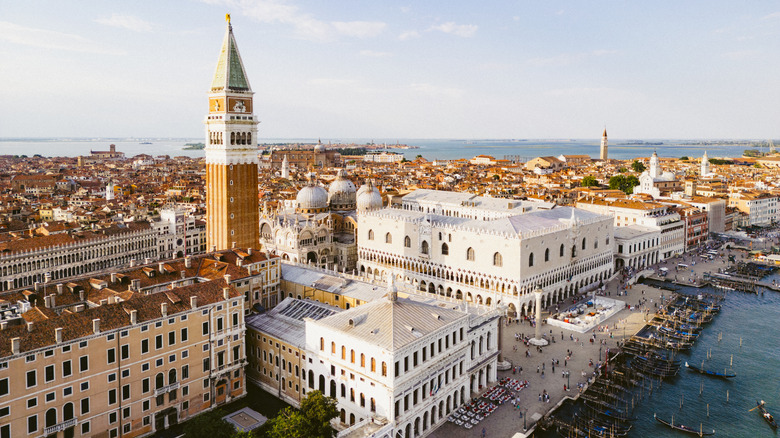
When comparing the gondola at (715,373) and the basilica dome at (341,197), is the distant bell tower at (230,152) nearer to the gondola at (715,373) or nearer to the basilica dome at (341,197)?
the basilica dome at (341,197)

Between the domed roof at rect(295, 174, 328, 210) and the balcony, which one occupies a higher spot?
the domed roof at rect(295, 174, 328, 210)

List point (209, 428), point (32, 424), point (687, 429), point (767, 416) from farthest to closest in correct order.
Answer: point (767, 416) → point (687, 429) → point (209, 428) → point (32, 424)

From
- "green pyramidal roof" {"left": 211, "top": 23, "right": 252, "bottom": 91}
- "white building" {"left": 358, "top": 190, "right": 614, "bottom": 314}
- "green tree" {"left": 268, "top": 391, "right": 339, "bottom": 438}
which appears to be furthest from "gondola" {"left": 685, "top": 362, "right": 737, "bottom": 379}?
"green pyramidal roof" {"left": 211, "top": 23, "right": 252, "bottom": 91}

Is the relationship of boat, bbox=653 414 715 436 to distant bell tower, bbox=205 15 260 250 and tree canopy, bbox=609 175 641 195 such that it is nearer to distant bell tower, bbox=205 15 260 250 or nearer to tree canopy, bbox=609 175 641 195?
distant bell tower, bbox=205 15 260 250

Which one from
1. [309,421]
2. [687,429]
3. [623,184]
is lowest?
[687,429]

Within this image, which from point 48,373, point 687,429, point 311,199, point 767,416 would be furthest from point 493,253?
point 48,373

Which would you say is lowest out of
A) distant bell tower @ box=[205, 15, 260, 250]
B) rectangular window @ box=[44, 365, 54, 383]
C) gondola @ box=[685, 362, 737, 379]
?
gondola @ box=[685, 362, 737, 379]

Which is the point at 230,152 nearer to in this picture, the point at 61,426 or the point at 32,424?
the point at 61,426

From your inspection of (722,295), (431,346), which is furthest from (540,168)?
(431,346)
